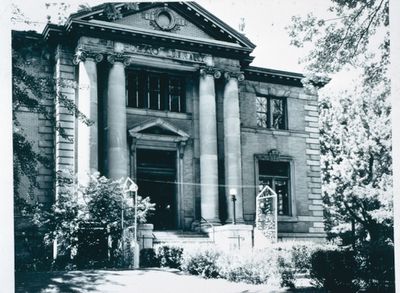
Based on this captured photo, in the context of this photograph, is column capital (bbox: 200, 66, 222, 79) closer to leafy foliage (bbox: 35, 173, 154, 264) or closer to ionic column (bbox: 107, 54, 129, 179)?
ionic column (bbox: 107, 54, 129, 179)

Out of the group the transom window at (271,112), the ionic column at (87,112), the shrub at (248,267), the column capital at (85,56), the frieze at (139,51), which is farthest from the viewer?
the transom window at (271,112)

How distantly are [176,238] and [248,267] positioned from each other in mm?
3878

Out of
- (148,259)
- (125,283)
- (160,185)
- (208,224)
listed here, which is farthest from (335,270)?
(208,224)

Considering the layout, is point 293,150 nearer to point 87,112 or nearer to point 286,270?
point 87,112

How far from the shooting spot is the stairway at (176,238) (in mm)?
14406

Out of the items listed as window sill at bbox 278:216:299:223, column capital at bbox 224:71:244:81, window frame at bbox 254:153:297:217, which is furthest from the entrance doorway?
window sill at bbox 278:216:299:223

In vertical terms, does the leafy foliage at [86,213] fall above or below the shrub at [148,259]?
above

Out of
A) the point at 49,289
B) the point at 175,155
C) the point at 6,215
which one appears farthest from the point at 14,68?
the point at 175,155

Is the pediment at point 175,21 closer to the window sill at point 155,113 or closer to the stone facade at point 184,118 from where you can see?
the stone facade at point 184,118

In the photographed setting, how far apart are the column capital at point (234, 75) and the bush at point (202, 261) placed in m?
8.67

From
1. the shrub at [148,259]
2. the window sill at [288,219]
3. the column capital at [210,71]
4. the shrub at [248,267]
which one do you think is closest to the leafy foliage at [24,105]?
the shrub at [148,259]

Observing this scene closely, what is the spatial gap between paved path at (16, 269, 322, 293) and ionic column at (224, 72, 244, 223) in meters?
7.26

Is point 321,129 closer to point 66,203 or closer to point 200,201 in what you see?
point 200,201

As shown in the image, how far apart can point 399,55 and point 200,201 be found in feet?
31.8
